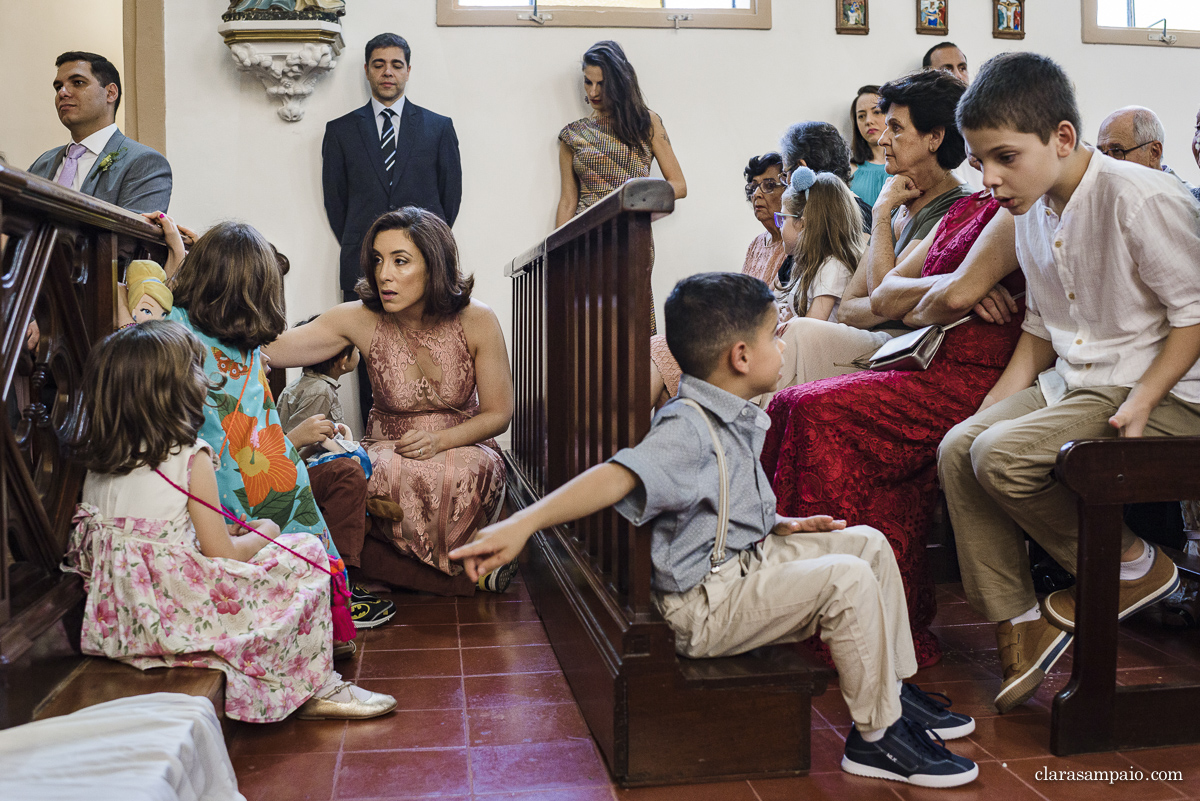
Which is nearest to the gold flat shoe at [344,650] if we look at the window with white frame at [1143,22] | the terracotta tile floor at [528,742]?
the terracotta tile floor at [528,742]

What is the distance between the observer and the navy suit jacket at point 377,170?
552cm

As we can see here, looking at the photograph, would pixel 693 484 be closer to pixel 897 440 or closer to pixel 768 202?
pixel 897 440

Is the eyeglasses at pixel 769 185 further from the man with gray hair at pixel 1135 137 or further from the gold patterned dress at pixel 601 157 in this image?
the gold patterned dress at pixel 601 157

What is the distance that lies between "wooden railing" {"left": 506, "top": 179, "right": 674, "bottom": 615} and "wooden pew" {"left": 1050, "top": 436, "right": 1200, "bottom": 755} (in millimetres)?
864

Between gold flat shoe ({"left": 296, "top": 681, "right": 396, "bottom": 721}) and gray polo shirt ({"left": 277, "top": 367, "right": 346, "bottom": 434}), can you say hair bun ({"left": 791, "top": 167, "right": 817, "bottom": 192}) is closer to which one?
gray polo shirt ({"left": 277, "top": 367, "right": 346, "bottom": 434})

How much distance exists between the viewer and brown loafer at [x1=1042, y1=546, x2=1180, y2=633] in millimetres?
2213

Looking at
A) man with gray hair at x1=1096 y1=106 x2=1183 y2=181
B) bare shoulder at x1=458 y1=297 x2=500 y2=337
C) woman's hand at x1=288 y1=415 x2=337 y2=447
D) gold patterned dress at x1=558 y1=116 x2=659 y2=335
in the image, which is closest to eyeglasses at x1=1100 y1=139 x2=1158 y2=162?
man with gray hair at x1=1096 y1=106 x2=1183 y2=181

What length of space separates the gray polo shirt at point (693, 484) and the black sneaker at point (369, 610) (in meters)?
1.25

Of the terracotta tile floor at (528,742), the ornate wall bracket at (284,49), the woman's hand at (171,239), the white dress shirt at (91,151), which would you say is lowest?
the terracotta tile floor at (528,742)

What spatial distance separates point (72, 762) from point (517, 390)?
9.42ft

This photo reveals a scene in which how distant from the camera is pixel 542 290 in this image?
309cm

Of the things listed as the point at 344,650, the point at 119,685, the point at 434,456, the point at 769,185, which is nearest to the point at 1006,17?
the point at 769,185

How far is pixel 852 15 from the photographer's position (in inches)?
237

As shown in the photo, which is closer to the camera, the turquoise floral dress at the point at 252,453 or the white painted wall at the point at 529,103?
the turquoise floral dress at the point at 252,453
